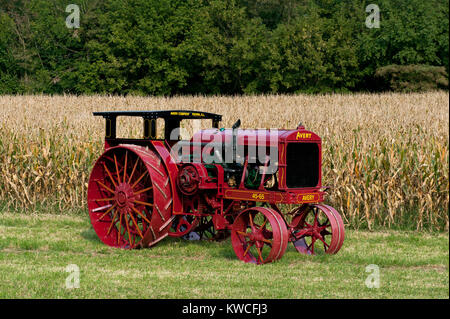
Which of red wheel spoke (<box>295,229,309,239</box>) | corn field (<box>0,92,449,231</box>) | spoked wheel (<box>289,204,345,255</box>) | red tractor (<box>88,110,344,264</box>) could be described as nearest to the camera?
red tractor (<box>88,110,344,264</box>)

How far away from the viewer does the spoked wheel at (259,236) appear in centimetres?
803

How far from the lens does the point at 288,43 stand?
3909 centimetres

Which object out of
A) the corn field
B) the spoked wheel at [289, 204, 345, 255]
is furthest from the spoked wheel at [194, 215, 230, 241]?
the corn field

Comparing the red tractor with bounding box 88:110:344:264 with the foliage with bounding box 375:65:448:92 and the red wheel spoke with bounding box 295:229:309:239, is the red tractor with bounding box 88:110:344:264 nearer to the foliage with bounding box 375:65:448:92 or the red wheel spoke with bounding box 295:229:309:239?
the red wheel spoke with bounding box 295:229:309:239

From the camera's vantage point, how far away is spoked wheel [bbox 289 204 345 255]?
8.60 metres

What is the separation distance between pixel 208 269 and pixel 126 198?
1.85 m

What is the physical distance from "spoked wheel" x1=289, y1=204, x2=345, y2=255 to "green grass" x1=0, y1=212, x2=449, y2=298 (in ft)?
0.57

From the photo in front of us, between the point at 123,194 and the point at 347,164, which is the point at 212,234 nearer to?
the point at 123,194

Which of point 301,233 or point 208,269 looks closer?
point 208,269

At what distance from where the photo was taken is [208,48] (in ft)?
133

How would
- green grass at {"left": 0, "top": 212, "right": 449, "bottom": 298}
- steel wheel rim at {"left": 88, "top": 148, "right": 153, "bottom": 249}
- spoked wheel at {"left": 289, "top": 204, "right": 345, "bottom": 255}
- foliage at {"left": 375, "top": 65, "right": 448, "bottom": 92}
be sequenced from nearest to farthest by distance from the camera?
green grass at {"left": 0, "top": 212, "right": 449, "bottom": 298} → spoked wheel at {"left": 289, "top": 204, "right": 345, "bottom": 255} → steel wheel rim at {"left": 88, "top": 148, "right": 153, "bottom": 249} → foliage at {"left": 375, "top": 65, "right": 448, "bottom": 92}

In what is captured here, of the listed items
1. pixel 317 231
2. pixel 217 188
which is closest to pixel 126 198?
pixel 217 188

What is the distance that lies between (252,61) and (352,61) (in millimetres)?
6037

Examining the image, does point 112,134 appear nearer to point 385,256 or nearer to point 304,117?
point 385,256
